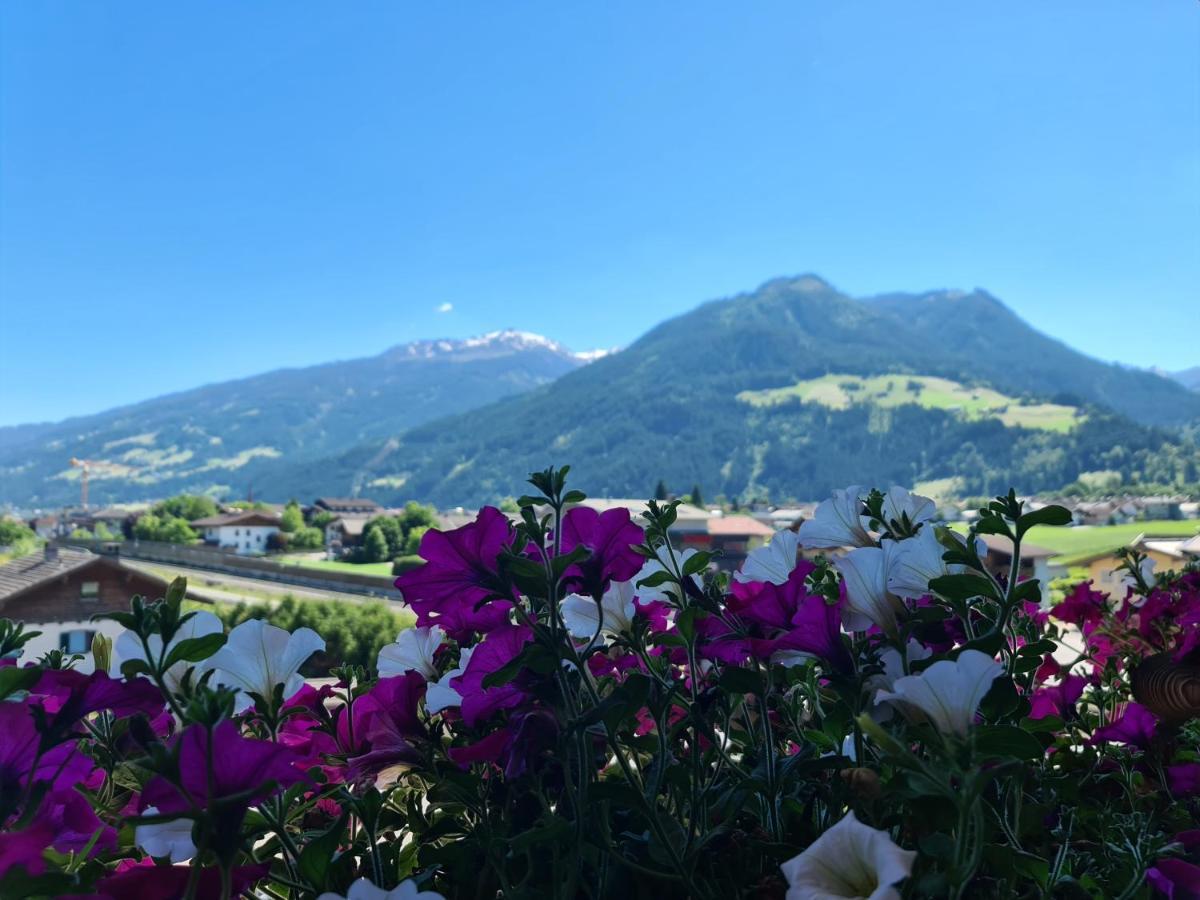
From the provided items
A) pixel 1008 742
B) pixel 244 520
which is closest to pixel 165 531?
pixel 244 520

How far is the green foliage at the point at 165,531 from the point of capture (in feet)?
147

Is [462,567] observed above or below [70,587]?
above

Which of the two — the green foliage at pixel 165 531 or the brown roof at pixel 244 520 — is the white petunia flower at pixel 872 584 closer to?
the green foliage at pixel 165 531

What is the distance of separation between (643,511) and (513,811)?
0.73 feet

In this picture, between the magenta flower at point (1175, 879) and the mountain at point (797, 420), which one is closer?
the magenta flower at point (1175, 879)

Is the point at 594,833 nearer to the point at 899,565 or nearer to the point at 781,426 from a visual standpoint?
the point at 899,565

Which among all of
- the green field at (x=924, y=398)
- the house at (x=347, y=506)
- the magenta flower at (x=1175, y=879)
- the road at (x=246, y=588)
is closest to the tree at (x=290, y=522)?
the house at (x=347, y=506)

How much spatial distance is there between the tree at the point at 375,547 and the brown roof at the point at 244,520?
1412 centimetres

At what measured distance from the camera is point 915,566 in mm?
501

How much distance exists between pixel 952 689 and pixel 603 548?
0.22 metres

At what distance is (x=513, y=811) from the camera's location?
51 centimetres

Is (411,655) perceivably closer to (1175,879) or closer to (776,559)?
(776,559)

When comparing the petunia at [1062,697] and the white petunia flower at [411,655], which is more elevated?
the white petunia flower at [411,655]

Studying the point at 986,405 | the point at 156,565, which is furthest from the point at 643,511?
the point at 986,405
